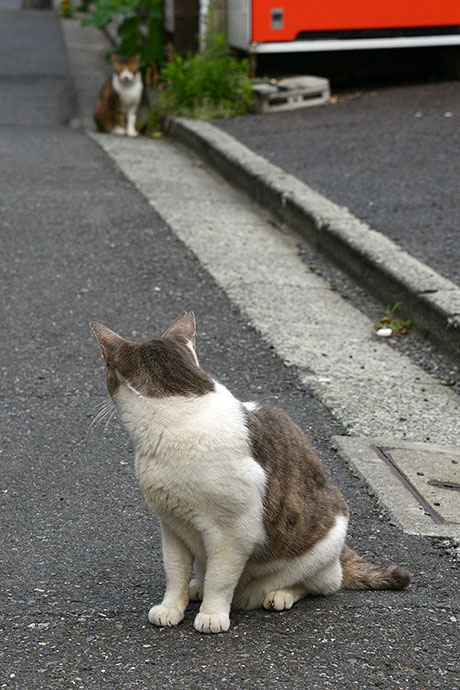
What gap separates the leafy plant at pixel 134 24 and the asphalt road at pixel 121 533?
16.5ft

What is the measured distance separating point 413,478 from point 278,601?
90 centimetres

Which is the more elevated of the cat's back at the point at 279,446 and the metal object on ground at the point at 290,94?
the cat's back at the point at 279,446

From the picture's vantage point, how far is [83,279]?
523 centimetres

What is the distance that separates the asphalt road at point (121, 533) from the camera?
2221mm

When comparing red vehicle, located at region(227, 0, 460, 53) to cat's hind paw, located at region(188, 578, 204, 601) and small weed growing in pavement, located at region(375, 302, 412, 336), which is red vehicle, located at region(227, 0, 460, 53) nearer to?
small weed growing in pavement, located at region(375, 302, 412, 336)

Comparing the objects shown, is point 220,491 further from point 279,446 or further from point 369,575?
point 369,575

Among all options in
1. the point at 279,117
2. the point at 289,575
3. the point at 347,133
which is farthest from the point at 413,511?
the point at 279,117

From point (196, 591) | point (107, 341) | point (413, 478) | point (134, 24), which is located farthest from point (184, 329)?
point (134, 24)

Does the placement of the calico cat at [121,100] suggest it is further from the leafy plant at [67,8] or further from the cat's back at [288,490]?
the leafy plant at [67,8]

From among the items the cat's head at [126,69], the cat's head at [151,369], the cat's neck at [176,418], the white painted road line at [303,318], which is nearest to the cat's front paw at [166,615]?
the cat's neck at [176,418]

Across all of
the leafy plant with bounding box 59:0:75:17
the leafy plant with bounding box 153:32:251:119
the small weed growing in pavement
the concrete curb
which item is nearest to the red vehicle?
the leafy plant with bounding box 153:32:251:119

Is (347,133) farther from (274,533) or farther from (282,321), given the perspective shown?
(274,533)

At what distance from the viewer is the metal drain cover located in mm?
2945

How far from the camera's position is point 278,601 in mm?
2457
